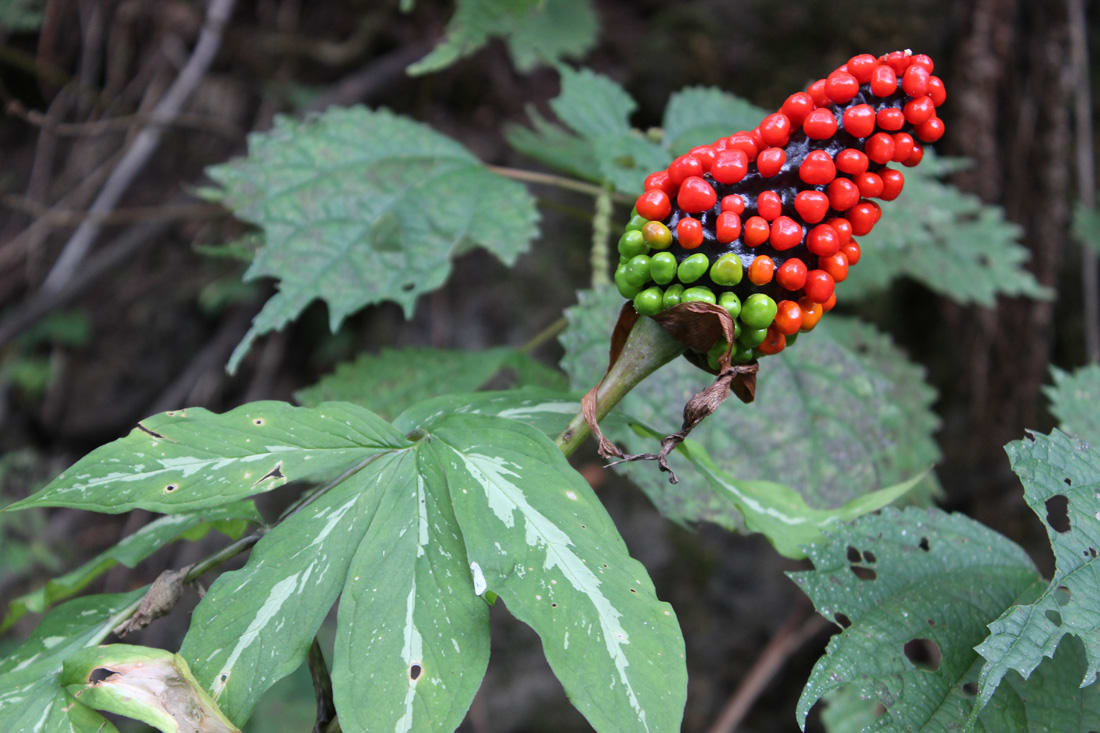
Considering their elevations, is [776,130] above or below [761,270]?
above

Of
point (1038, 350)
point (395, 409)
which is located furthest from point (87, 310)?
point (1038, 350)

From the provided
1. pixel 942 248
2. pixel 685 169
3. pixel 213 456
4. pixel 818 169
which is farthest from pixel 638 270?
pixel 942 248

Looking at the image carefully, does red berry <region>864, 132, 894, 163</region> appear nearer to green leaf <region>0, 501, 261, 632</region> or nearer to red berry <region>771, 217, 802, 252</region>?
red berry <region>771, 217, 802, 252</region>

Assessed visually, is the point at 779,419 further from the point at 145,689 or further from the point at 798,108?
the point at 145,689

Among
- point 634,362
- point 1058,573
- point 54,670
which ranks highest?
point 634,362

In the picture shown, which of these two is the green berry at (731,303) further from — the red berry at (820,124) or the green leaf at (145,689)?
the green leaf at (145,689)

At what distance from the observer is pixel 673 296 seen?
0.94m

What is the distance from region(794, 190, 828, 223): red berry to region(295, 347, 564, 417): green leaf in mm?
966

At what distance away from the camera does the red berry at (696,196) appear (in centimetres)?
93

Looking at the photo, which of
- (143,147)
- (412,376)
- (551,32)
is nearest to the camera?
(412,376)

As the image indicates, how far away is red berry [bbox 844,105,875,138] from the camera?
91 centimetres

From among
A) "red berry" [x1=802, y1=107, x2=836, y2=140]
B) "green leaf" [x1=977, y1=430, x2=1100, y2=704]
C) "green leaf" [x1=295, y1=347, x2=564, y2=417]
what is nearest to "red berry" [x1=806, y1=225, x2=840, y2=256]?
"red berry" [x1=802, y1=107, x2=836, y2=140]

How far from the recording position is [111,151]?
3369mm

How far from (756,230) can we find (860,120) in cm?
17
